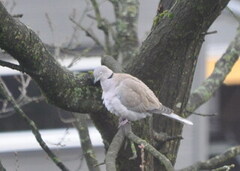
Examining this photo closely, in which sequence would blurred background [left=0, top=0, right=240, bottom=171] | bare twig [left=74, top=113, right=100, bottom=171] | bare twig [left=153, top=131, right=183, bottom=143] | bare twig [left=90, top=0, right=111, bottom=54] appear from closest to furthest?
1. bare twig [left=153, top=131, right=183, bottom=143]
2. bare twig [left=74, top=113, right=100, bottom=171]
3. bare twig [left=90, top=0, right=111, bottom=54]
4. blurred background [left=0, top=0, right=240, bottom=171]

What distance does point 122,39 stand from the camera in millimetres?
4195

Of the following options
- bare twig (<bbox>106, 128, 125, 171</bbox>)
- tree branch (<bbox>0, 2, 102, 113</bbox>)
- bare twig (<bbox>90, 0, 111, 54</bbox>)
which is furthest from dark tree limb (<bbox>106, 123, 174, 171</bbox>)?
bare twig (<bbox>90, 0, 111, 54</bbox>)

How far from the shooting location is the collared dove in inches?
114

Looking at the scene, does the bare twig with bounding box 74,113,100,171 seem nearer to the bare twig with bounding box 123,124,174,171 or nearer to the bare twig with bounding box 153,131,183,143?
the bare twig with bounding box 153,131,183,143

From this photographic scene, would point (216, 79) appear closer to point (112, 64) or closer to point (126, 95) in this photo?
point (112, 64)

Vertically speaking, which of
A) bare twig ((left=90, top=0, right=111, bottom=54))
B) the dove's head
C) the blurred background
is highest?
bare twig ((left=90, top=0, right=111, bottom=54))

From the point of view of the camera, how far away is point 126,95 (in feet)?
Answer: 9.94

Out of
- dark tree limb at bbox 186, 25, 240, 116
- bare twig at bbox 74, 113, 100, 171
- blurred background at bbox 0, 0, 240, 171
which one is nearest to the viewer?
bare twig at bbox 74, 113, 100, 171

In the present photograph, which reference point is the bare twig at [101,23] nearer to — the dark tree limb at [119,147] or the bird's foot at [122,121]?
the bird's foot at [122,121]

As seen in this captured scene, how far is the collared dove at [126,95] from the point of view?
2904 millimetres

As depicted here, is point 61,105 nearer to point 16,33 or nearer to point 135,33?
point 16,33

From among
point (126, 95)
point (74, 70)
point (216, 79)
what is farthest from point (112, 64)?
point (74, 70)

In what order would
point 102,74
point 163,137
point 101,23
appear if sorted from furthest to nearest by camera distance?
point 101,23 → point 163,137 → point 102,74

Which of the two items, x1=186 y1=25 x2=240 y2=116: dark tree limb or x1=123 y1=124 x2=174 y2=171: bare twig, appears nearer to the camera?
x1=123 y1=124 x2=174 y2=171: bare twig
